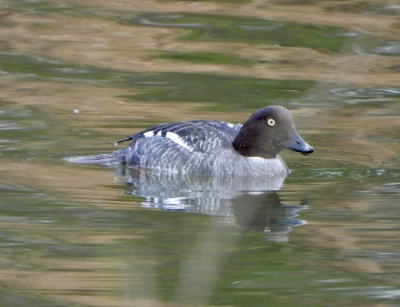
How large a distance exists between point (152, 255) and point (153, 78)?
669 cm

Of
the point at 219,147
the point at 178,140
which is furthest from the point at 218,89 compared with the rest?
the point at 219,147

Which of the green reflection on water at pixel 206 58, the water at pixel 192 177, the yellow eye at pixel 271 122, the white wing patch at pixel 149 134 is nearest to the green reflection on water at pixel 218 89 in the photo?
the water at pixel 192 177

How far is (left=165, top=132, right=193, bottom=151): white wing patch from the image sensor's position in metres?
9.04

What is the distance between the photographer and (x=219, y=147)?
8.98 metres

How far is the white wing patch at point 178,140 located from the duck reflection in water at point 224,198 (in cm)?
28

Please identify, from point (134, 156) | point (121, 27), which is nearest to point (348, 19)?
point (121, 27)

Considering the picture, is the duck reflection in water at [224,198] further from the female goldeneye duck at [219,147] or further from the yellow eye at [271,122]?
the yellow eye at [271,122]

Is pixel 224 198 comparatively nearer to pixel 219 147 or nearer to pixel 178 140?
pixel 219 147

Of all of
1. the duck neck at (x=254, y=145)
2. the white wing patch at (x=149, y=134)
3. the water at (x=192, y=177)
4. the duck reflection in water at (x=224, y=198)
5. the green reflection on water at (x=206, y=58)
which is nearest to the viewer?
the water at (x=192, y=177)

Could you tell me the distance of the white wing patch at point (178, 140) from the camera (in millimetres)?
9039

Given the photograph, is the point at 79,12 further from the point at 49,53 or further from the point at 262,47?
the point at 262,47

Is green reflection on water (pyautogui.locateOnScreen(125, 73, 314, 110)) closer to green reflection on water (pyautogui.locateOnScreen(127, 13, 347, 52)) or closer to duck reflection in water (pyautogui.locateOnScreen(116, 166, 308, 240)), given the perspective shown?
green reflection on water (pyautogui.locateOnScreen(127, 13, 347, 52))

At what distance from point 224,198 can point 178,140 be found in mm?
1295

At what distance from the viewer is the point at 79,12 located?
16203 millimetres
